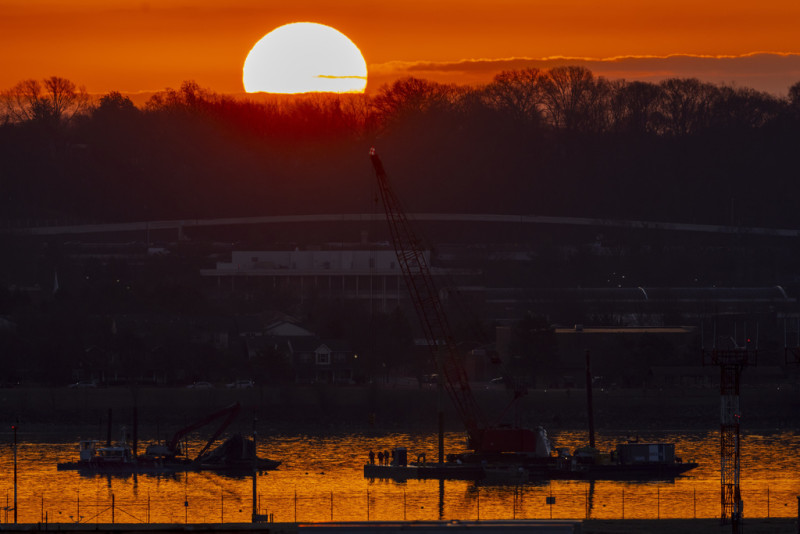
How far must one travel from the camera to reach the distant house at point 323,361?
67.2 m

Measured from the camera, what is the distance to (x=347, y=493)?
46000 millimetres

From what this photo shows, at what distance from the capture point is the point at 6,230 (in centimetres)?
9600

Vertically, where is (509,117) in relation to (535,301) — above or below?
above

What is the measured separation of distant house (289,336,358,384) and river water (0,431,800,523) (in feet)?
40.8

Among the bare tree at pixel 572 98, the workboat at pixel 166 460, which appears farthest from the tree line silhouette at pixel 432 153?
the workboat at pixel 166 460

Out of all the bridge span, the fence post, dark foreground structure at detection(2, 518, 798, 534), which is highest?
the bridge span

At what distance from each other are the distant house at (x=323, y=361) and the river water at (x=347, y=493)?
40.8ft

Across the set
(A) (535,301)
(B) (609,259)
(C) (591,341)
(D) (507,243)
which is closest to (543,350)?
(C) (591,341)

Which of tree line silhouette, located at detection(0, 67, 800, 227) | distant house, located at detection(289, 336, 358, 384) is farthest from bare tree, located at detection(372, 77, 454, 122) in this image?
distant house, located at detection(289, 336, 358, 384)

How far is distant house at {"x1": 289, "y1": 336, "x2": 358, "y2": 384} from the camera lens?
221 ft

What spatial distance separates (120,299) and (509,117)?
45.6 metres

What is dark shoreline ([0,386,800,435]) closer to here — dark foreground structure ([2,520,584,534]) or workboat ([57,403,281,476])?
workboat ([57,403,281,476])

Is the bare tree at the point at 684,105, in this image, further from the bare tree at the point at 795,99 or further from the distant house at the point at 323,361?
the distant house at the point at 323,361

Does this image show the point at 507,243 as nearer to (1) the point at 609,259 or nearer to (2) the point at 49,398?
(1) the point at 609,259
